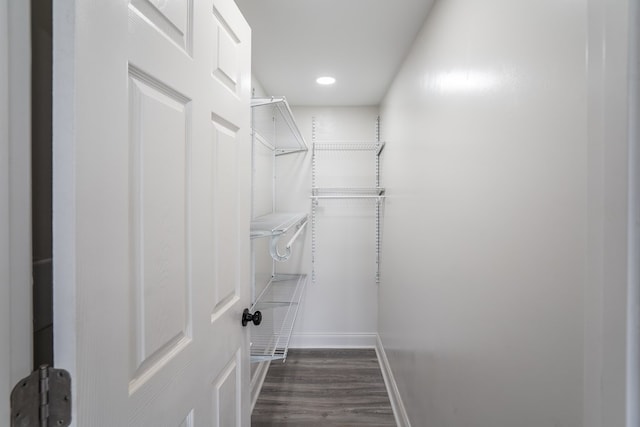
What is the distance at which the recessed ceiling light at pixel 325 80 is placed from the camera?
2387 mm

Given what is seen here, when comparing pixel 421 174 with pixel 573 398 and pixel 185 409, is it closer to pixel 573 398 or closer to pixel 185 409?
pixel 573 398

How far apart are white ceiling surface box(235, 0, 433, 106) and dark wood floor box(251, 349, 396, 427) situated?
7.41 ft

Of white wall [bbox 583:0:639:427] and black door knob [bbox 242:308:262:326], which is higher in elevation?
white wall [bbox 583:0:639:427]

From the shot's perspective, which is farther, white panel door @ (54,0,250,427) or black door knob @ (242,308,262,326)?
black door knob @ (242,308,262,326)

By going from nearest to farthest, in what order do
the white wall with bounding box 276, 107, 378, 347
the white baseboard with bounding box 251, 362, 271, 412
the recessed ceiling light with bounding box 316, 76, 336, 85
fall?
1. the white baseboard with bounding box 251, 362, 271, 412
2. the recessed ceiling light with bounding box 316, 76, 336, 85
3. the white wall with bounding box 276, 107, 378, 347

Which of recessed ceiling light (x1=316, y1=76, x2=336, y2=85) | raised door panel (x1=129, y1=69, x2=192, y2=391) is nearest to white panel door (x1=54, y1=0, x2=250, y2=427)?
raised door panel (x1=129, y1=69, x2=192, y2=391)

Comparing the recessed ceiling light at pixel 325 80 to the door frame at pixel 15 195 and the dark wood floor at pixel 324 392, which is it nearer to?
the door frame at pixel 15 195

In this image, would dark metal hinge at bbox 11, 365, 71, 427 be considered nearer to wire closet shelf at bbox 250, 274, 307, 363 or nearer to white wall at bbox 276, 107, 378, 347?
wire closet shelf at bbox 250, 274, 307, 363

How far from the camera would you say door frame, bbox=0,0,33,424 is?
1.36 ft

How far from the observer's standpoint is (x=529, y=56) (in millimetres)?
764

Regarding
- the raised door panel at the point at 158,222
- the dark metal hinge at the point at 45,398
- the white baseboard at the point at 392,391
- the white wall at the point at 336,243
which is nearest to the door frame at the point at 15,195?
the dark metal hinge at the point at 45,398

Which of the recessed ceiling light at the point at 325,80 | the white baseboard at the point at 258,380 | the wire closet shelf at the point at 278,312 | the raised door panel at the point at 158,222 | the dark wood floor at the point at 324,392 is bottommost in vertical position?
the dark wood floor at the point at 324,392

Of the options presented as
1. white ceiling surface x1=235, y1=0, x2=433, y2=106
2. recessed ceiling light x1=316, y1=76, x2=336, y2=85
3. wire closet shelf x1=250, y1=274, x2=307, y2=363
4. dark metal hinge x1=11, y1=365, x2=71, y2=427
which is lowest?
wire closet shelf x1=250, y1=274, x2=307, y2=363

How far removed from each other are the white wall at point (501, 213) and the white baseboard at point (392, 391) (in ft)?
1.09
